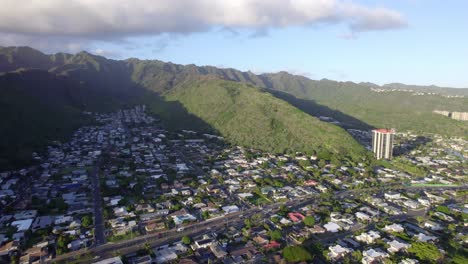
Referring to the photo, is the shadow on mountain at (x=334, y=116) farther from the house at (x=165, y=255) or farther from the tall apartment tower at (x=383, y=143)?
the house at (x=165, y=255)

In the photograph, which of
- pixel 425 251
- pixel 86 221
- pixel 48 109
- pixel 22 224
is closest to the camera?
pixel 425 251

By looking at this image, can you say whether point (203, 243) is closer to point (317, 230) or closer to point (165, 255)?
point (165, 255)

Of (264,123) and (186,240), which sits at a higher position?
(264,123)

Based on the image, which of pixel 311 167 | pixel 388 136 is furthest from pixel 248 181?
pixel 388 136

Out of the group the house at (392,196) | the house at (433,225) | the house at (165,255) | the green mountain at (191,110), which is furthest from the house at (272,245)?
the green mountain at (191,110)

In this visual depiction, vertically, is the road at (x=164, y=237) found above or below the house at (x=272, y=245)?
below

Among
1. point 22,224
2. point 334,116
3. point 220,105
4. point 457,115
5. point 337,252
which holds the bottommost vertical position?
point 337,252

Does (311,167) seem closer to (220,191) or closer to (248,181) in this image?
(248,181)

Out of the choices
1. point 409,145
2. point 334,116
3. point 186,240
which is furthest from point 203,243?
point 334,116
